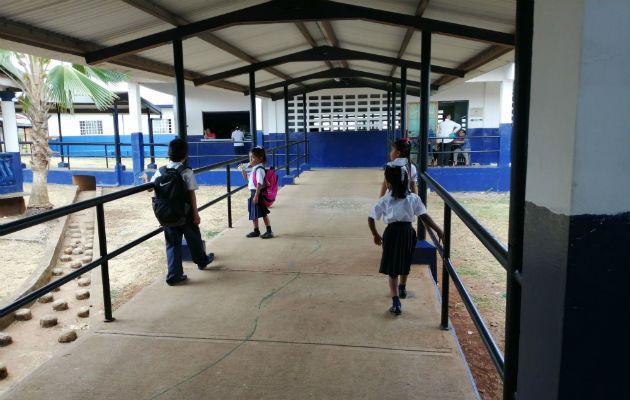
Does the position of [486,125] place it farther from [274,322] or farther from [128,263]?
[274,322]

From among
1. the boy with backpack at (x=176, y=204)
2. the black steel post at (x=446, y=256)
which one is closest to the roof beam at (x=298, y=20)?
the boy with backpack at (x=176, y=204)

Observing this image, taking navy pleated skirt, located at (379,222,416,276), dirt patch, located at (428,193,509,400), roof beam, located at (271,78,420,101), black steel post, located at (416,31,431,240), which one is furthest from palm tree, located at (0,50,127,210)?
navy pleated skirt, located at (379,222,416,276)

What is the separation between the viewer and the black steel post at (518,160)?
151cm

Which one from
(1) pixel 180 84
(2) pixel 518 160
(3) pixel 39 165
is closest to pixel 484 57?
(1) pixel 180 84

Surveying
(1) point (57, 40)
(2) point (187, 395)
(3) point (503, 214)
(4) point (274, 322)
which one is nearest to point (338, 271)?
(4) point (274, 322)

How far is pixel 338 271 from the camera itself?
4457 millimetres

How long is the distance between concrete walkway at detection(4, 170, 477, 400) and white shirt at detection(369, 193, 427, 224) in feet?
2.17

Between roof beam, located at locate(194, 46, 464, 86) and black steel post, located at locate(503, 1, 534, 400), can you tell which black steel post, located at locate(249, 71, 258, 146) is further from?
black steel post, located at locate(503, 1, 534, 400)

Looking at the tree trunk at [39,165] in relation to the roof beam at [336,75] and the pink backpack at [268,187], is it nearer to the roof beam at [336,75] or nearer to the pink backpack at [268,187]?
the roof beam at [336,75]

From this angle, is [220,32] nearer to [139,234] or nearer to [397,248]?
[397,248]

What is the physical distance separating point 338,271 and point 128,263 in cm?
380

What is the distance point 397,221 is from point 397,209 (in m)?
0.08

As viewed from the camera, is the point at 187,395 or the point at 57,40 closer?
the point at 187,395

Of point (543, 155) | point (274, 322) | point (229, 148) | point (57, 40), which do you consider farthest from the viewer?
point (229, 148)
